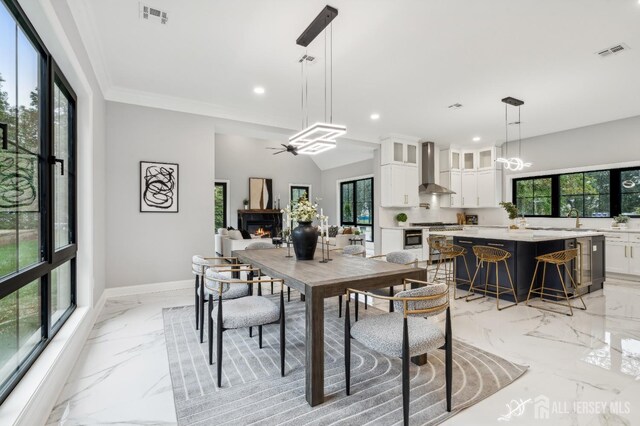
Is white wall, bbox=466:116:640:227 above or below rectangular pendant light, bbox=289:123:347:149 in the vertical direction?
above

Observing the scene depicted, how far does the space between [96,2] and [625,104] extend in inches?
281

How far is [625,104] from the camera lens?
5.03m

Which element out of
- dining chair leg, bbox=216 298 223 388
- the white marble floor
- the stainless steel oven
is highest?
the stainless steel oven

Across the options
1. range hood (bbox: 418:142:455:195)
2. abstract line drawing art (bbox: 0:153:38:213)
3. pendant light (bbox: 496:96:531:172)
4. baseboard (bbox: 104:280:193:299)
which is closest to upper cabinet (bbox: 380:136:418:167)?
range hood (bbox: 418:142:455:195)

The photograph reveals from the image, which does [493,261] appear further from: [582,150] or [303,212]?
[582,150]

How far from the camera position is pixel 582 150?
6.31 meters

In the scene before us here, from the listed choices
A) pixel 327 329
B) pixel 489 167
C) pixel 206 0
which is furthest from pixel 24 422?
pixel 489 167

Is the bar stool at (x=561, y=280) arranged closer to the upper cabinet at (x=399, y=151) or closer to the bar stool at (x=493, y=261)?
the bar stool at (x=493, y=261)

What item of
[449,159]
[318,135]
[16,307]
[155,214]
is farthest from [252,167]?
[16,307]

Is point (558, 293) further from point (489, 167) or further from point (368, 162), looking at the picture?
point (368, 162)

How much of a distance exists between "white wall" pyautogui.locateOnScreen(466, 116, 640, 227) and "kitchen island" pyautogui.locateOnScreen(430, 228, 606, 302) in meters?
1.92

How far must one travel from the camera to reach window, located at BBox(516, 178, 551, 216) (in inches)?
272

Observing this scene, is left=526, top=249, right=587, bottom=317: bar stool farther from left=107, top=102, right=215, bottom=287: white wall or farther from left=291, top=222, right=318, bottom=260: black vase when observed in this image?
left=107, top=102, right=215, bottom=287: white wall

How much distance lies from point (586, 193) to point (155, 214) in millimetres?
7917
